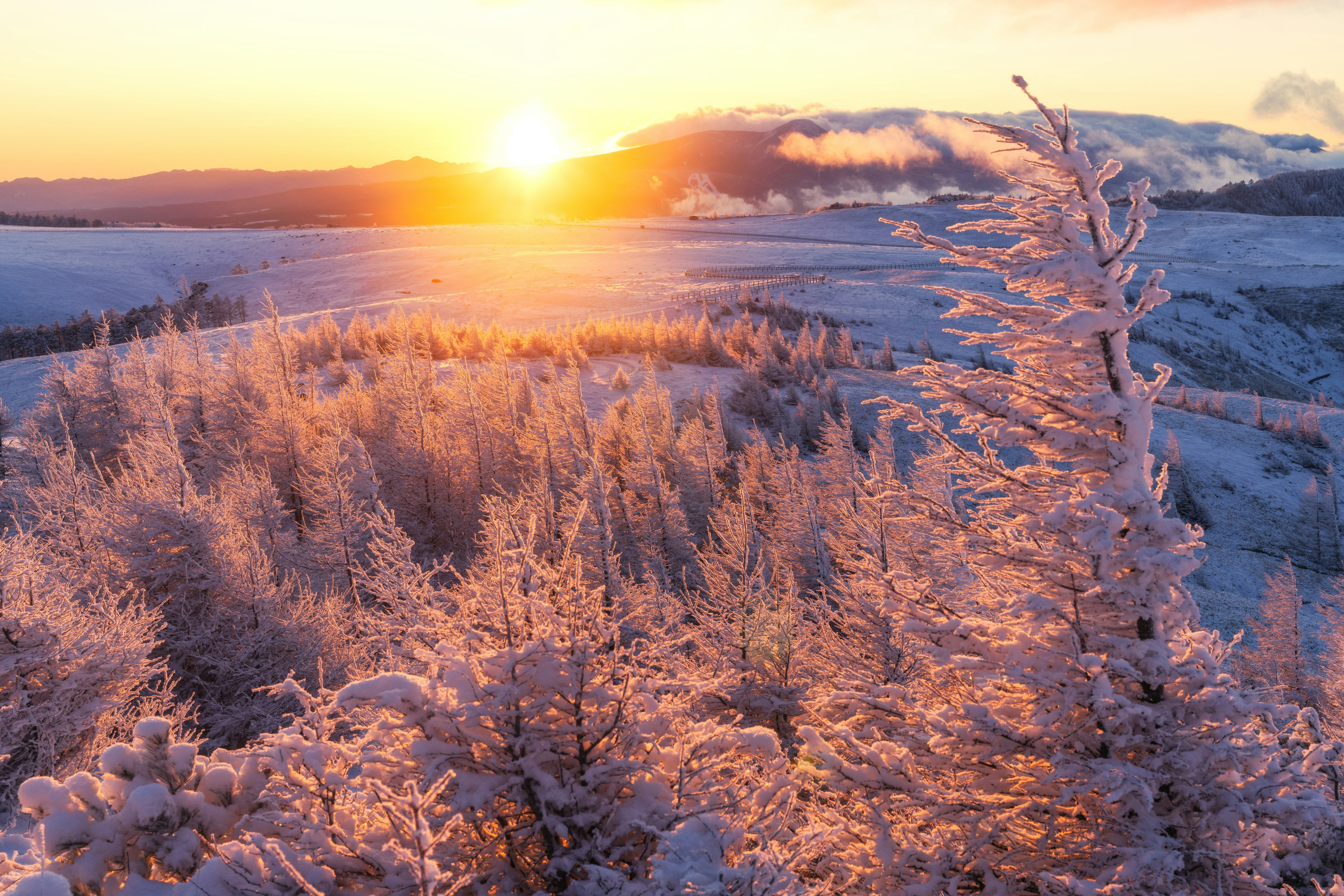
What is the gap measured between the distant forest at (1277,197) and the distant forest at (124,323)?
135268 mm

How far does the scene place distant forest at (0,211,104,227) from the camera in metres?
129

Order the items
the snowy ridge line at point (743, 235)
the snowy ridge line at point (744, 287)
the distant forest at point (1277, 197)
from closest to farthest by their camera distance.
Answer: the snowy ridge line at point (744, 287), the snowy ridge line at point (743, 235), the distant forest at point (1277, 197)

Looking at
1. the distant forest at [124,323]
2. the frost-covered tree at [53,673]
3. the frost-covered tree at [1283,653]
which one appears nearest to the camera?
the frost-covered tree at [53,673]

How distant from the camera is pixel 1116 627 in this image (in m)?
4.82

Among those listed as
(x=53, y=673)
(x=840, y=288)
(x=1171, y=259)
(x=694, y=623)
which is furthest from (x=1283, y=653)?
(x=1171, y=259)

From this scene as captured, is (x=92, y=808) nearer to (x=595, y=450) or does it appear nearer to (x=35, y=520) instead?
(x=595, y=450)

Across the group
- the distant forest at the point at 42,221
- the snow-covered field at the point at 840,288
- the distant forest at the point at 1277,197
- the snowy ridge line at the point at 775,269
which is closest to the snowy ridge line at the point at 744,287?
the snow-covered field at the point at 840,288

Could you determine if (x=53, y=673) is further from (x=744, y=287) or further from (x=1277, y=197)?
(x=1277, y=197)

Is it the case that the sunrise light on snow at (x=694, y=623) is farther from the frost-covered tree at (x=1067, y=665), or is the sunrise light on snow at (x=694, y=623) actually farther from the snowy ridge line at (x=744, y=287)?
the snowy ridge line at (x=744, y=287)

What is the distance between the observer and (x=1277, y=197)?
398 feet

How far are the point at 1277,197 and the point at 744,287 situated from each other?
4624 inches

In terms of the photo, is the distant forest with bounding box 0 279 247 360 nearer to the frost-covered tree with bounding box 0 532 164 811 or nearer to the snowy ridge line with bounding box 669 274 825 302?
the snowy ridge line with bounding box 669 274 825 302

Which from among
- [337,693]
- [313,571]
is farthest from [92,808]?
[313,571]

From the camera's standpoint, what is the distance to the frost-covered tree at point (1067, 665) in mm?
4250
